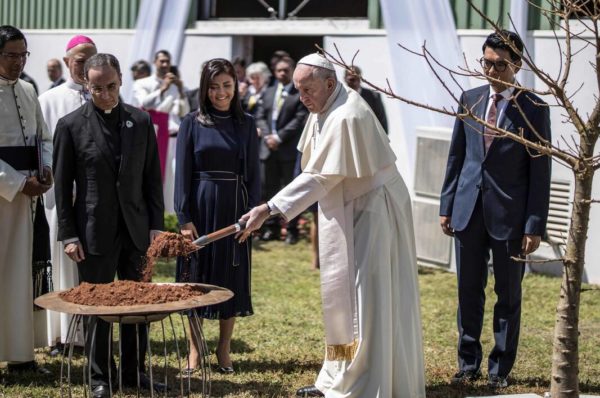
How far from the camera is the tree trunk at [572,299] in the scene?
4945 millimetres

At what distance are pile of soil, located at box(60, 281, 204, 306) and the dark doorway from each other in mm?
12052

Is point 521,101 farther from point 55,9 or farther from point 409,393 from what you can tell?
point 55,9

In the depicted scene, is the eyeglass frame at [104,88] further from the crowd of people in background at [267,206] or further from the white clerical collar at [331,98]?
the white clerical collar at [331,98]

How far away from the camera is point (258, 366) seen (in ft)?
25.1

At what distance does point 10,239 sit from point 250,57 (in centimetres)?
823

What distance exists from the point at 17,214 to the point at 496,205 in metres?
3.19

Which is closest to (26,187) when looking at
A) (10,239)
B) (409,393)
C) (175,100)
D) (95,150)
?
(10,239)

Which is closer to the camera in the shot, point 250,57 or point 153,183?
point 153,183

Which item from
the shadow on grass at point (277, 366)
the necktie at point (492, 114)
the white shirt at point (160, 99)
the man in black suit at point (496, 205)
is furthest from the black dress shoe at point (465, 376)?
the white shirt at point (160, 99)

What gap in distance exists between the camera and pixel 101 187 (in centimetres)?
660

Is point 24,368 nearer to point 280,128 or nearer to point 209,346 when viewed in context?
point 209,346

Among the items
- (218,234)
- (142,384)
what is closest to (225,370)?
(142,384)

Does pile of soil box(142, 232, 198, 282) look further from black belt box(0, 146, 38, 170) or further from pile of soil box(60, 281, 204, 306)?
black belt box(0, 146, 38, 170)

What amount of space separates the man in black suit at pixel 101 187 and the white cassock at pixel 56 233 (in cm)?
125
